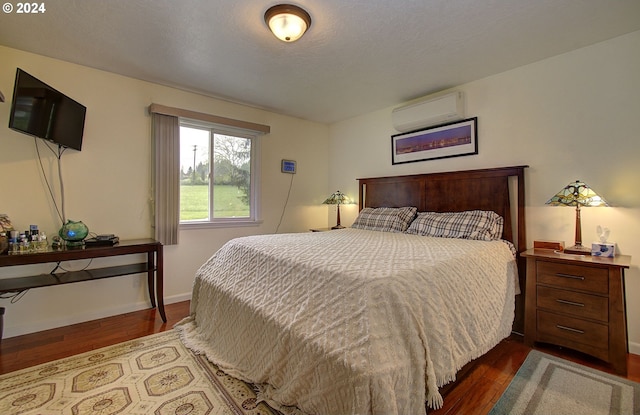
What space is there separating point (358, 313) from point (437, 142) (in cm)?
264

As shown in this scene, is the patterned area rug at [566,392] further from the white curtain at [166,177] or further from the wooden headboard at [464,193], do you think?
the white curtain at [166,177]

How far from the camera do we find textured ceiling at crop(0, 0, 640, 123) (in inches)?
72.1

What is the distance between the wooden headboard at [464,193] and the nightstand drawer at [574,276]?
0.46 meters

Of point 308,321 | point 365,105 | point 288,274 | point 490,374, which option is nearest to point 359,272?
point 308,321

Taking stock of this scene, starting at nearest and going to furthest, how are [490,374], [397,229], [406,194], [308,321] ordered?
1. [308,321]
2. [490,374]
3. [397,229]
4. [406,194]

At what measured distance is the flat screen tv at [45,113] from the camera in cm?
200

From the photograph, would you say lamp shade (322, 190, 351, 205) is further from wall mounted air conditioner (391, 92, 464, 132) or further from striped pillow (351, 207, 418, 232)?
wall mounted air conditioner (391, 92, 464, 132)

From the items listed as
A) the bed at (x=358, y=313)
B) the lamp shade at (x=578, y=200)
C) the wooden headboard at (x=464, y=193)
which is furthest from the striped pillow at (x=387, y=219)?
the lamp shade at (x=578, y=200)

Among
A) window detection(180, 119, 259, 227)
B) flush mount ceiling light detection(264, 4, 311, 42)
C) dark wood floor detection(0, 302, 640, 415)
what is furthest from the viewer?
window detection(180, 119, 259, 227)

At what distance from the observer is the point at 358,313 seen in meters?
1.21

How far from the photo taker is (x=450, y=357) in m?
1.36

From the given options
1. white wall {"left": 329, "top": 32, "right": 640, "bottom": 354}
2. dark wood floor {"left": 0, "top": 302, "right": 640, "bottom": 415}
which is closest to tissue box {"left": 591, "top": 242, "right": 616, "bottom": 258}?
white wall {"left": 329, "top": 32, "right": 640, "bottom": 354}

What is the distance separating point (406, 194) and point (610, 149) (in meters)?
1.78

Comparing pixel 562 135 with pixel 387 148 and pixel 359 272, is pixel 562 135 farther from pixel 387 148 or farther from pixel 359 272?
pixel 359 272
